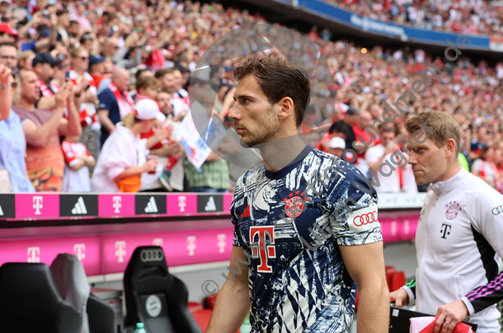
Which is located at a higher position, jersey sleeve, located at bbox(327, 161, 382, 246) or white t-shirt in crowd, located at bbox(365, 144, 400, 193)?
white t-shirt in crowd, located at bbox(365, 144, 400, 193)

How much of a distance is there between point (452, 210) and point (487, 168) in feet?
22.6

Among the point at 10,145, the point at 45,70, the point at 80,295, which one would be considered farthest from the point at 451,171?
the point at 45,70

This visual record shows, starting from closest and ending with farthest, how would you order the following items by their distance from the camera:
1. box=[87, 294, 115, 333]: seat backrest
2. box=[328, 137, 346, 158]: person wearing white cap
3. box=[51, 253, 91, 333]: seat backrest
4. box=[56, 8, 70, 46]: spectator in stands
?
box=[51, 253, 91, 333]: seat backrest
box=[87, 294, 115, 333]: seat backrest
box=[328, 137, 346, 158]: person wearing white cap
box=[56, 8, 70, 46]: spectator in stands

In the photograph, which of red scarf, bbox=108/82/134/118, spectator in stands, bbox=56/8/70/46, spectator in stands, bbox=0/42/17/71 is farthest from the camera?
spectator in stands, bbox=56/8/70/46

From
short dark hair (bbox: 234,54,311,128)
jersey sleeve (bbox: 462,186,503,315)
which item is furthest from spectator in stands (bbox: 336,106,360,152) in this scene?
short dark hair (bbox: 234,54,311,128)

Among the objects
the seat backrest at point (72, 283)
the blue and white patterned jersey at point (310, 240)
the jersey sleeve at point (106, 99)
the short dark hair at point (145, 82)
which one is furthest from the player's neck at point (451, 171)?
the jersey sleeve at point (106, 99)

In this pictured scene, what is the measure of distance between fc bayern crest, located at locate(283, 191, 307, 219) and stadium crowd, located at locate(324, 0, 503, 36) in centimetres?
2085

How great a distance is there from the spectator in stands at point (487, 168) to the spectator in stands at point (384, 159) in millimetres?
2823

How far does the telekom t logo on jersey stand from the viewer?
1435mm

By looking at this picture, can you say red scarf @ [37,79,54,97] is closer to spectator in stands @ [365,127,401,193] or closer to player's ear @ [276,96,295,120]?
player's ear @ [276,96,295,120]

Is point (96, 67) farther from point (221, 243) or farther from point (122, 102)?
point (221, 243)

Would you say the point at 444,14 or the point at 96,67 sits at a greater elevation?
the point at 444,14

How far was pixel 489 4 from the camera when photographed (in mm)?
25141

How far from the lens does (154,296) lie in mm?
3736
